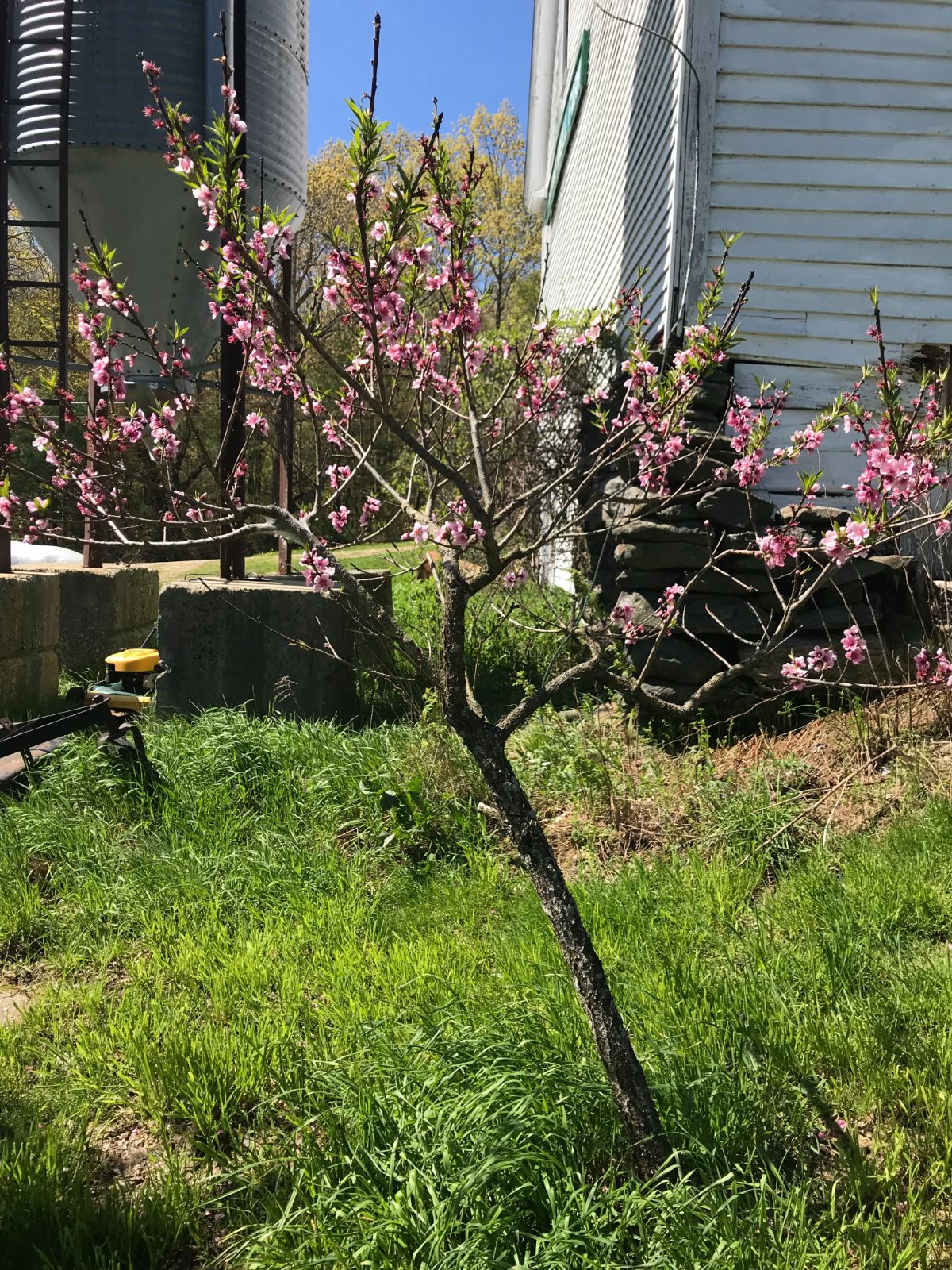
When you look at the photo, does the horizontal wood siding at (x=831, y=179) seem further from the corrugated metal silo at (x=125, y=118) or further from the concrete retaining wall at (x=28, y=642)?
the concrete retaining wall at (x=28, y=642)

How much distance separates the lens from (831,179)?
5641mm

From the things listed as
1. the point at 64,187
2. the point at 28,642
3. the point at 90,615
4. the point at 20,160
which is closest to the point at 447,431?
the point at 28,642

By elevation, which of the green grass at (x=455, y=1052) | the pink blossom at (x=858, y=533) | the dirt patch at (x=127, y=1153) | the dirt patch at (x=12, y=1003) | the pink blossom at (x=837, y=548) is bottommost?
the dirt patch at (x=127, y=1153)

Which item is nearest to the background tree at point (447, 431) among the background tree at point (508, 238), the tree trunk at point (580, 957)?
the tree trunk at point (580, 957)

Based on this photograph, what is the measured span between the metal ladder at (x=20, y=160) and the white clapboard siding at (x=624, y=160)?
3506mm

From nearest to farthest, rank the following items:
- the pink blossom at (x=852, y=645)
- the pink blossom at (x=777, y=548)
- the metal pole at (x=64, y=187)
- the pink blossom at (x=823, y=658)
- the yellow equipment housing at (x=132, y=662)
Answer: the pink blossom at (x=777, y=548) → the pink blossom at (x=823, y=658) → the pink blossom at (x=852, y=645) → the yellow equipment housing at (x=132, y=662) → the metal pole at (x=64, y=187)

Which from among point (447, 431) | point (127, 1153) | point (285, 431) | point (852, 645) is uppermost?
point (285, 431)

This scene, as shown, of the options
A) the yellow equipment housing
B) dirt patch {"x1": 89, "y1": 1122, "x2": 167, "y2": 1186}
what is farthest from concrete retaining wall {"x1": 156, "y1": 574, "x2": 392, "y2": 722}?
dirt patch {"x1": 89, "y1": 1122, "x2": 167, "y2": 1186}

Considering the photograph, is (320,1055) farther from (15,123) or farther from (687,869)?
(15,123)

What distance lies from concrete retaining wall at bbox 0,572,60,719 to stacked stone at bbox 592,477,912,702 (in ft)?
11.1

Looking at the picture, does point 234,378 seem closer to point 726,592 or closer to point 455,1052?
point 726,592

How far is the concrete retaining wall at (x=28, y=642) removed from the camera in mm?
5688

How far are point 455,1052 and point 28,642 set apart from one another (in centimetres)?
469

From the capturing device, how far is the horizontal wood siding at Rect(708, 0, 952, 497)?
555cm
